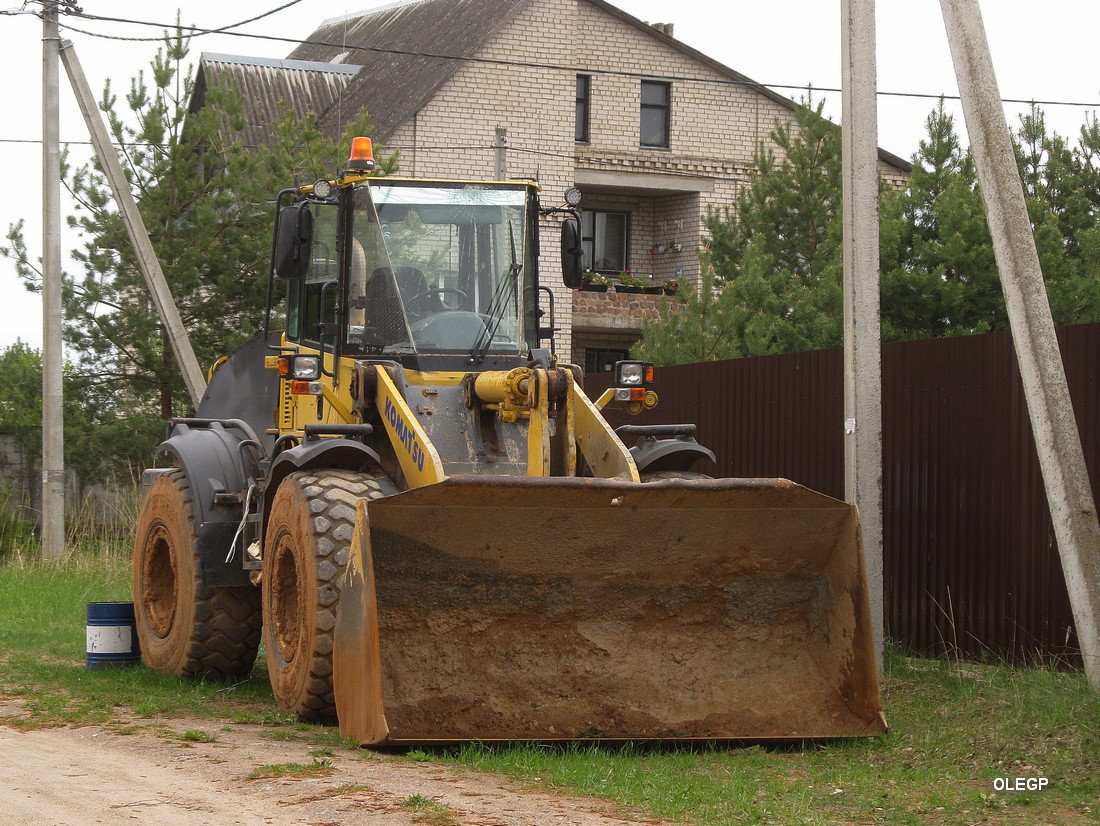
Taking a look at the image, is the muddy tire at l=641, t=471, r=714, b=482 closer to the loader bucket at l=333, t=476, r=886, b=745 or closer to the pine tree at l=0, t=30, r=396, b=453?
the loader bucket at l=333, t=476, r=886, b=745

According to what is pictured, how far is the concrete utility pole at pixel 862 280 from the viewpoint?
362 inches

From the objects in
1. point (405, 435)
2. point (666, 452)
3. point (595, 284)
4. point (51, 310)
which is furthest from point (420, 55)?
point (405, 435)

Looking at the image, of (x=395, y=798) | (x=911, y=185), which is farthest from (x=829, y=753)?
(x=911, y=185)

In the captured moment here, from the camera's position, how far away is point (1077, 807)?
19.9 ft

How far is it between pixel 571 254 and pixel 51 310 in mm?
10526

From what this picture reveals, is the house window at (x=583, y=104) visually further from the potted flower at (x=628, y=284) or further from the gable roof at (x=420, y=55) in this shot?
the potted flower at (x=628, y=284)

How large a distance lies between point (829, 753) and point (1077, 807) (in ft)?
3.93

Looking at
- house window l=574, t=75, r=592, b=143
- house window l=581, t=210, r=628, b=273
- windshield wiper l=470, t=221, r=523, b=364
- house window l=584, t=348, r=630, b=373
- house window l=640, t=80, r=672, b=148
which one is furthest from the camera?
house window l=584, t=348, r=630, b=373

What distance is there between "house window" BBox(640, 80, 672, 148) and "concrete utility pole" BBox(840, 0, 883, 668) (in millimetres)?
21449

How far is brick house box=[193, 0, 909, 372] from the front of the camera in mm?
27938

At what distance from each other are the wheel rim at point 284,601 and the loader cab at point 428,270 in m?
1.37

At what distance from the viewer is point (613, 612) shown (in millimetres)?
7172

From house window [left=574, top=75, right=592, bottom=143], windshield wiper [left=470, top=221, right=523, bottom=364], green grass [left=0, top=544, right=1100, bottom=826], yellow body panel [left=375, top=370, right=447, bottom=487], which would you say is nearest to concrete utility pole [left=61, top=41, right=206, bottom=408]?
green grass [left=0, top=544, right=1100, bottom=826]

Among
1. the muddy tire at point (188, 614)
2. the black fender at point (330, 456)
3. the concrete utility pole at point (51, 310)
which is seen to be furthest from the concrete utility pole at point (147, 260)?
the black fender at point (330, 456)
